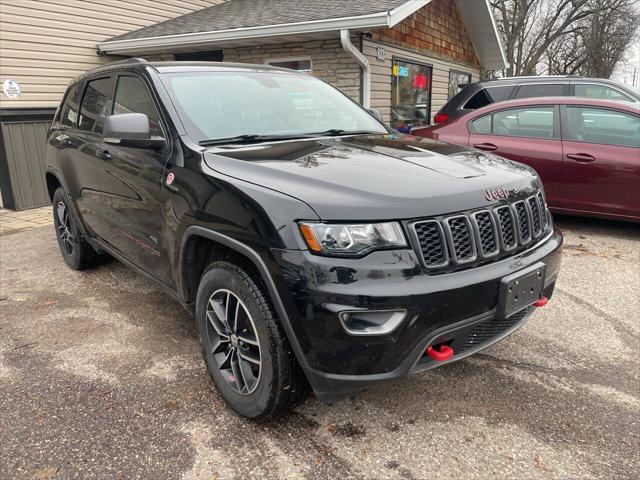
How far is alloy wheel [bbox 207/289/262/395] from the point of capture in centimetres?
239

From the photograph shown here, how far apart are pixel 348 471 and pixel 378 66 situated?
804cm

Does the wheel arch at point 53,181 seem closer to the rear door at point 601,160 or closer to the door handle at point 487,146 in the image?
the door handle at point 487,146

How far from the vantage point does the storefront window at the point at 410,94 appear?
1008 cm

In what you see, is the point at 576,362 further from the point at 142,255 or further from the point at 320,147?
the point at 142,255

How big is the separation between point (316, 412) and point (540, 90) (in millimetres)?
6643

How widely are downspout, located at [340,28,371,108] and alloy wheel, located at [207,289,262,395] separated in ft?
19.0

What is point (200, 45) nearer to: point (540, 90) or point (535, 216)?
point (540, 90)

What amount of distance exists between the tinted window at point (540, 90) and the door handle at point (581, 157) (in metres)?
2.23

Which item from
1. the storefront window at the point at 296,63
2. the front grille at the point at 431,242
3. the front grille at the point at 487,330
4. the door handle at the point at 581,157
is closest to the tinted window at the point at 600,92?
the door handle at the point at 581,157

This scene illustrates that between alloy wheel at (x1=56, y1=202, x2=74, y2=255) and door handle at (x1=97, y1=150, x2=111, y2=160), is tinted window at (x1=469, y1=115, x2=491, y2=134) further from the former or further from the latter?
alloy wheel at (x1=56, y1=202, x2=74, y2=255)

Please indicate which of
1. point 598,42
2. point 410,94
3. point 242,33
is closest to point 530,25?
point 598,42

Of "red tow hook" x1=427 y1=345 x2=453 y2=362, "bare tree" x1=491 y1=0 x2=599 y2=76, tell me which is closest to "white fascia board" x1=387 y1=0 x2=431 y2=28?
"red tow hook" x1=427 y1=345 x2=453 y2=362

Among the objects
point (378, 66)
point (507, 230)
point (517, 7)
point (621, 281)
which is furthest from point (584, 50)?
point (507, 230)

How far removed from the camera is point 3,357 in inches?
128
